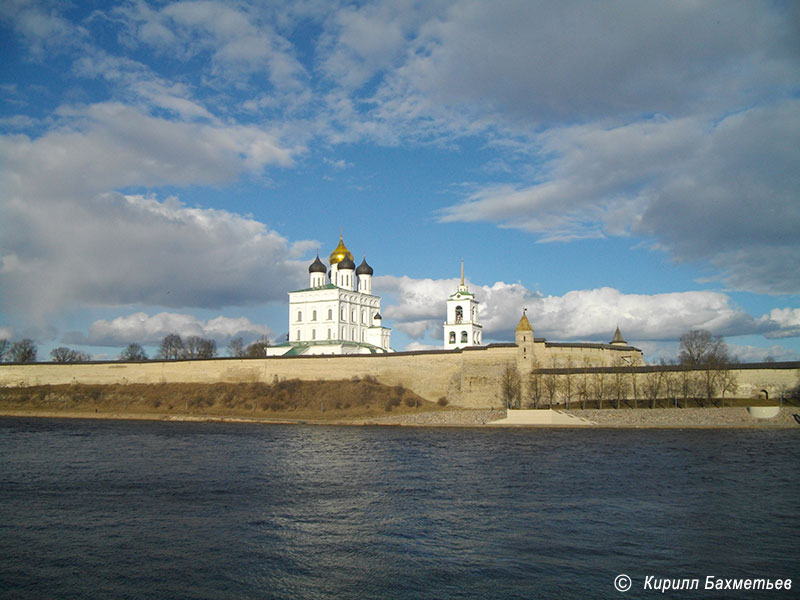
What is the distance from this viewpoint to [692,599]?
9898 millimetres

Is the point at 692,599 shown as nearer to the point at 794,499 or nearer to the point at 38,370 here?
the point at 794,499

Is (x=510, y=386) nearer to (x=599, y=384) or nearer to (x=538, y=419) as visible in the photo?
(x=538, y=419)

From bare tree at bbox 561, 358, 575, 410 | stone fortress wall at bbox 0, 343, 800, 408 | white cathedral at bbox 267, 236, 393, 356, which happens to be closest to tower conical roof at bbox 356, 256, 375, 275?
white cathedral at bbox 267, 236, 393, 356

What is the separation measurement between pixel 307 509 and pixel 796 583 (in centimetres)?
1072

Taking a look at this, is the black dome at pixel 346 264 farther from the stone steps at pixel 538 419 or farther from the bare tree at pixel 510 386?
the stone steps at pixel 538 419

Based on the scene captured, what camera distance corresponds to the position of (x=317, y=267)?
6469 centimetres

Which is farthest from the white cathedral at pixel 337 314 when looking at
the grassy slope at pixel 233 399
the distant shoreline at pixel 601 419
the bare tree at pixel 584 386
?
the bare tree at pixel 584 386

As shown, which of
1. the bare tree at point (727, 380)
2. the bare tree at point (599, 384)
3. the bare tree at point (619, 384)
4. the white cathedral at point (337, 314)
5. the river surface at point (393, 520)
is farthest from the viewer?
the white cathedral at point (337, 314)

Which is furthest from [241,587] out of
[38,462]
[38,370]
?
[38,370]

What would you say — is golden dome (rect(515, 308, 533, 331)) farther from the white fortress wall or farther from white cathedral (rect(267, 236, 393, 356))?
white cathedral (rect(267, 236, 393, 356))

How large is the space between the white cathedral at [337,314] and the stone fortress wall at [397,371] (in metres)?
7.50

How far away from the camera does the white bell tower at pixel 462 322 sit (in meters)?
61.9

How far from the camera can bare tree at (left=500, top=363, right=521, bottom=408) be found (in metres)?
43.2

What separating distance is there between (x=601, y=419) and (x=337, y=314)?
29.1 metres
